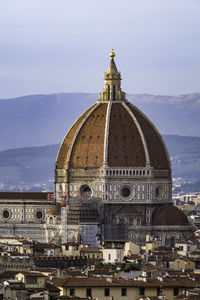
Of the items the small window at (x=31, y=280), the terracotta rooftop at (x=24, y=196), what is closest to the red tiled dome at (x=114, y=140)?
the terracotta rooftop at (x=24, y=196)

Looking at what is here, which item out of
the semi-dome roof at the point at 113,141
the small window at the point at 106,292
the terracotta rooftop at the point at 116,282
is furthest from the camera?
the semi-dome roof at the point at 113,141

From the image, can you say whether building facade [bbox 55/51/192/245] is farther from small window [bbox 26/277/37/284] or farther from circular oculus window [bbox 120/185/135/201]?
small window [bbox 26/277/37/284]

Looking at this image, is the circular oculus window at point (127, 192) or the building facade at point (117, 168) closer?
the building facade at point (117, 168)

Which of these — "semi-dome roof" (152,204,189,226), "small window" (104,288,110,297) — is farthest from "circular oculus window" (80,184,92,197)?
"small window" (104,288,110,297)

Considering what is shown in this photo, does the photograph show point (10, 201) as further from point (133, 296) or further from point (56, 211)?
point (133, 296)

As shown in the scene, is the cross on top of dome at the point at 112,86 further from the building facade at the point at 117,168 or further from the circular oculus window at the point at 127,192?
the circular oculus window at the point at 127,192

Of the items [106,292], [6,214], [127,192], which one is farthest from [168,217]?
[106,292]

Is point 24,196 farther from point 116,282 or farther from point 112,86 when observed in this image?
point 116,282

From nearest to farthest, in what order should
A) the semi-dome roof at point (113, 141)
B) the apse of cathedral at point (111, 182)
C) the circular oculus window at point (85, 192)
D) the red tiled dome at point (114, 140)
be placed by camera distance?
the apse of cathedral at point (111, 182) < the red tiled dome at point (114, 140) < the semi-dome roof at point (113, 141) < the circular oculus window at point (85, 192)
